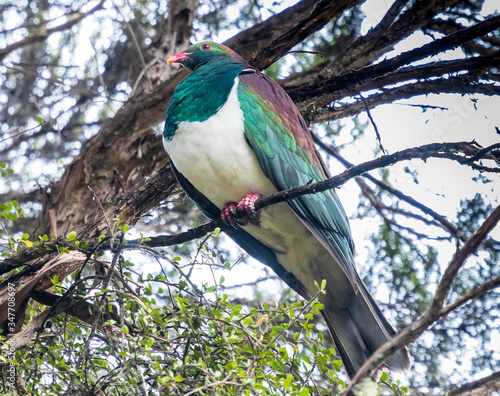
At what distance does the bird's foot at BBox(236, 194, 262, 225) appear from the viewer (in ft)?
9.22

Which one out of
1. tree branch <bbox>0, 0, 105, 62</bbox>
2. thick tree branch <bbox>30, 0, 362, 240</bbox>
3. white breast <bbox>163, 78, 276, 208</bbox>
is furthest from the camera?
tree branch <bbox>0, 0, 105, 62</bbox>

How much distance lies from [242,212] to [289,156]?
1.29ft

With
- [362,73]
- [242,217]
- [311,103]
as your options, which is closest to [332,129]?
[311,103]

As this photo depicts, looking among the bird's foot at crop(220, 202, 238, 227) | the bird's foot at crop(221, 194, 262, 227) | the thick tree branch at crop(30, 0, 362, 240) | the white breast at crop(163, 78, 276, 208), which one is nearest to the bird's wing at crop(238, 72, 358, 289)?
the white breast at crop(163, 78, 276, 208)

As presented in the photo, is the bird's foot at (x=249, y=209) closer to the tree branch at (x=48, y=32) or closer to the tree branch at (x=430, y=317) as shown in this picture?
the tree branch at (x=430, y=317)

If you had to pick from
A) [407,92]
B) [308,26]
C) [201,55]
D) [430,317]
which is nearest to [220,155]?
[308,26]

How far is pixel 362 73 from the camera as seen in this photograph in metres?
3.05

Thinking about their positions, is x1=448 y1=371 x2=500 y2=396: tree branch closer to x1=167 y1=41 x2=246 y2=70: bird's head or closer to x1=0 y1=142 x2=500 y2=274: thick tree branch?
x1=0 y1=142 x2=500 y2=274: thick tree branch

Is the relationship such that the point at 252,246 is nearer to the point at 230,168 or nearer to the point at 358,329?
the point at 230,168

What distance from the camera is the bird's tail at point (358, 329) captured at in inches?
111

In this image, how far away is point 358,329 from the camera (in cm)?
291

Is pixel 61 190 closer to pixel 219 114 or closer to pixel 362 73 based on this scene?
pixel 219 114

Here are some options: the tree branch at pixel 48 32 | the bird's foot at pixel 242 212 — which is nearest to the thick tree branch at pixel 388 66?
the bird's foot at pixel 242 212

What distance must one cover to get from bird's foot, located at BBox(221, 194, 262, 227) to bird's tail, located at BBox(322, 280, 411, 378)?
0.65m
